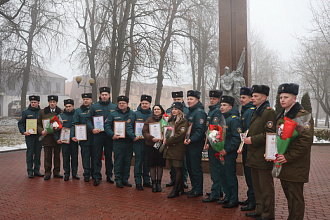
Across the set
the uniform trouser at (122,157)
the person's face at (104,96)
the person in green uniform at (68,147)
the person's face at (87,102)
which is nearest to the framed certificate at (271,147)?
the uniform trouser at (122,157)

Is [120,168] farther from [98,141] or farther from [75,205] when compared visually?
Result: [75,205]

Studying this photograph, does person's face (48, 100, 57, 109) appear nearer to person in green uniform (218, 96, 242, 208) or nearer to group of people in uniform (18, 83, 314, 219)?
group of people in uniform (18, 83, 314, 219)

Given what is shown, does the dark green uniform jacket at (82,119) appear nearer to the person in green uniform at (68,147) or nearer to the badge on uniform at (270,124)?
the person in green uniform at (68,147)

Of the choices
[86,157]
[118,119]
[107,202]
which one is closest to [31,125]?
[86,157]

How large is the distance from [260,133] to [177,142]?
1980 mm

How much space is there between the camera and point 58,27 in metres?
18.1

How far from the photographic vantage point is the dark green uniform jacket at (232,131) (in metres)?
5.48

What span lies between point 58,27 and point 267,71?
1218 inches

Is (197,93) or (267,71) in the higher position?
(267,71)

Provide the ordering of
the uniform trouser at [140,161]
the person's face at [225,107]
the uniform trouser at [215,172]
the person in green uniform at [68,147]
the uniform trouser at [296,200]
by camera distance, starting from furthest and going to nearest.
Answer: the person in green uniform at [68,147] < the uniform trouser at [140,161] < the uniform trouser at [215,172] < the person's face at [225,107] < the uniform trouser at [296,200]

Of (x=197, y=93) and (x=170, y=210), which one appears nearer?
(x=170, y=210)

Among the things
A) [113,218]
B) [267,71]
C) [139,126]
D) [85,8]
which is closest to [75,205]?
[113,218]

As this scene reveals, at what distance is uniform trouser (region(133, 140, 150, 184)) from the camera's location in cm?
716

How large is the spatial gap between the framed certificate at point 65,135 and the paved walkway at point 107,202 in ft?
3.48
